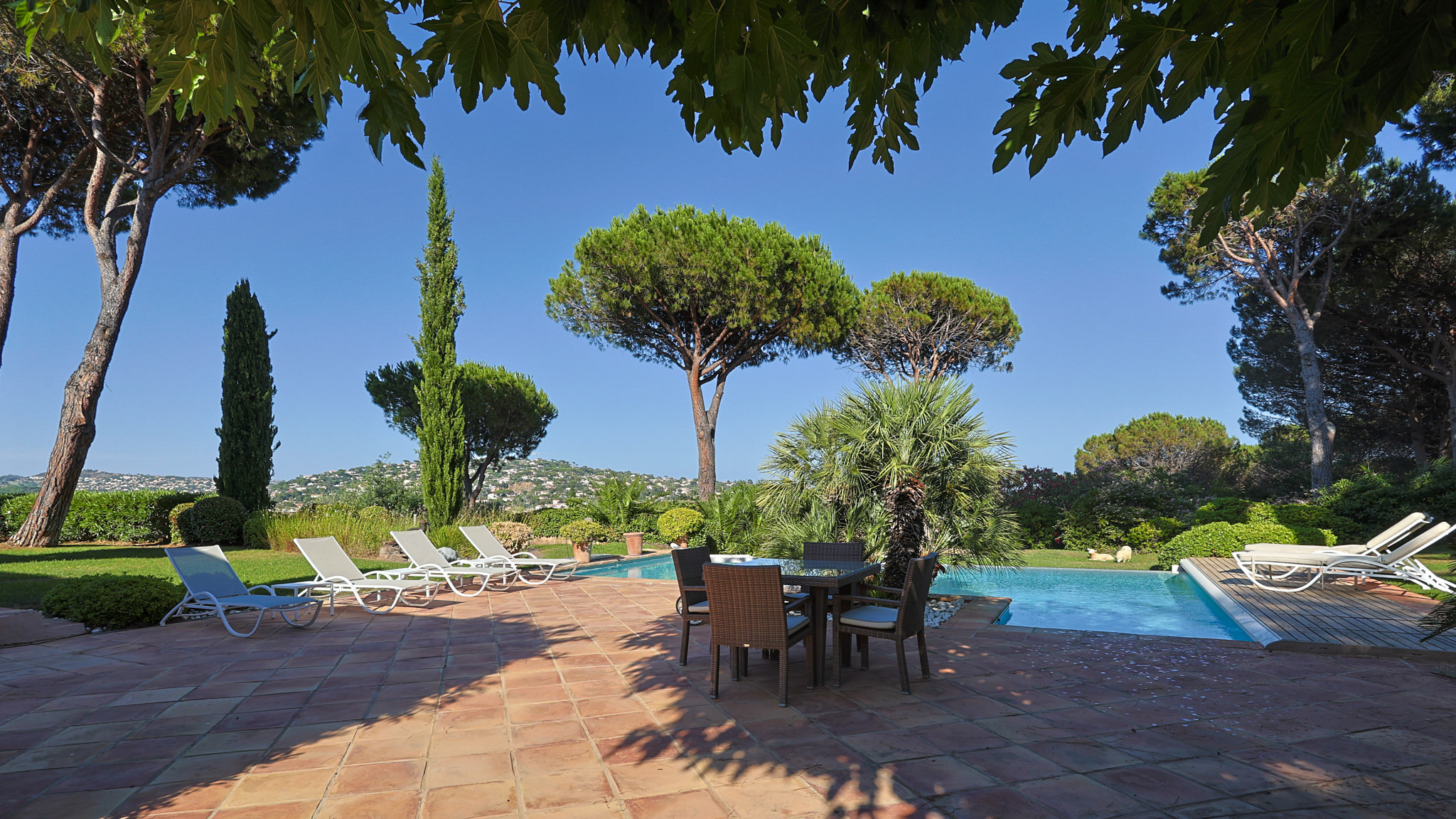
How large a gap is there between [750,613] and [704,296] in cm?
1415

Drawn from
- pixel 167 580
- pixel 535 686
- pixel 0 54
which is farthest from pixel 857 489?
pixel 0 54

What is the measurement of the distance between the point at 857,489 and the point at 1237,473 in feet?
69.9

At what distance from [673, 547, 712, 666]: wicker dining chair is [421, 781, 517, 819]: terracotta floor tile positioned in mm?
2024

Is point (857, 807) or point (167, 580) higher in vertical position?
point (167, 580)

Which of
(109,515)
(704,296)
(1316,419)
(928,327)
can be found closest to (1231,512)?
(1316,419)

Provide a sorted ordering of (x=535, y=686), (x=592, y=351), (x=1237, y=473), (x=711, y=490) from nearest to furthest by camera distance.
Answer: (x=535, y=686)
(x=711, y=490)
(x=592, y=351)
(x=1237, y=473)

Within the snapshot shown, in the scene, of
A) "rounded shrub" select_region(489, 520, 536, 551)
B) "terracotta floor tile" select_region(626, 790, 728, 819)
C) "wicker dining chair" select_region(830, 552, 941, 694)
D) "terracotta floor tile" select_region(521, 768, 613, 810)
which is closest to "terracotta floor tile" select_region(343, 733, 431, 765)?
"terracotta floor tile" select_region(521, 768, 613, 810)

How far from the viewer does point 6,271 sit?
41.1 feet

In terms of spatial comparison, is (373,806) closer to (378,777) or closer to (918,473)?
(378,777)

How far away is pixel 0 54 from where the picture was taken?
11.6 meters

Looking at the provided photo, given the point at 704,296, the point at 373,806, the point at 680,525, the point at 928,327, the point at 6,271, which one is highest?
the point at 928,327

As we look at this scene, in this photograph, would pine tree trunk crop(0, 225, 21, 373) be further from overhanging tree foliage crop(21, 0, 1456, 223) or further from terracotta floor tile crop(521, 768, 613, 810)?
terracotta floor tile crop(521, 768, 613, 810)

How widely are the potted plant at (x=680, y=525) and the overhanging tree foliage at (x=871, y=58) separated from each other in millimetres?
11648

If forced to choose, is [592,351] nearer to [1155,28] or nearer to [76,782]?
[76,782]
